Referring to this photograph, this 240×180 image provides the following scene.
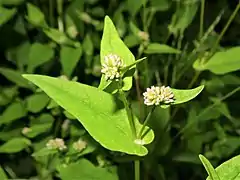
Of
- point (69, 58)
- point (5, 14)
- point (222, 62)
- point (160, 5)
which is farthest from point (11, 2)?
point (222, 62)

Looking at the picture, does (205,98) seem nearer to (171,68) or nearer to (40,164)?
(171,68)

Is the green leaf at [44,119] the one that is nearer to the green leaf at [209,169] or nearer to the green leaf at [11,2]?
the green leaf at [11,2]

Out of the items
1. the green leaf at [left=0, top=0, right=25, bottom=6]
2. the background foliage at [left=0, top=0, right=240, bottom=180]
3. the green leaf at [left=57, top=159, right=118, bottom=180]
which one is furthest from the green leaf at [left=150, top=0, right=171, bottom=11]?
the green leaf at [left=57, top=159, right=118, bottom=180]

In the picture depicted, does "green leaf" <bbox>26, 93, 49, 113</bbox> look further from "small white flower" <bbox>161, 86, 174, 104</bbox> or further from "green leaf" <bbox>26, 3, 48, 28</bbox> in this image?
"small white flower" <bbox>161, 86, 174, 104</bbox>

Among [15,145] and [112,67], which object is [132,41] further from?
[112,67]

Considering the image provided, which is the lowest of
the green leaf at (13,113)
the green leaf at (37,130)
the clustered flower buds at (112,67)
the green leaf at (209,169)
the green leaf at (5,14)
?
the green leaf at (37,130)

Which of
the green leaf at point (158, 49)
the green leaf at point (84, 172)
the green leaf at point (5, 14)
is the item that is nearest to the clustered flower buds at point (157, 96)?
the green leaf at point (84, 172)
